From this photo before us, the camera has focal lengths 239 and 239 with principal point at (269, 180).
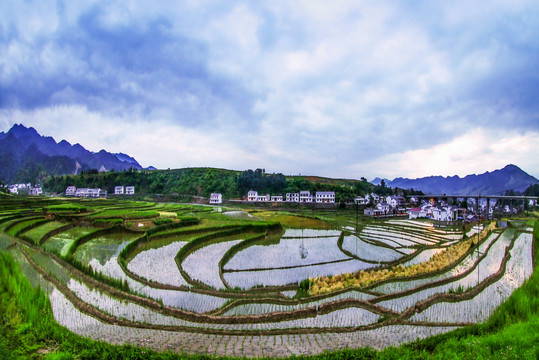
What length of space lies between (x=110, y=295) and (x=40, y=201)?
18167mm

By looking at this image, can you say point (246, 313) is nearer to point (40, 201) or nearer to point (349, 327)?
point (349, 327)

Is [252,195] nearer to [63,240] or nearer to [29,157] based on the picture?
[29,157]

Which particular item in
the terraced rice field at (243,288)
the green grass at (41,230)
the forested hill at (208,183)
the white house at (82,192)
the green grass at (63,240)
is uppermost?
the forested hill at (208,183)

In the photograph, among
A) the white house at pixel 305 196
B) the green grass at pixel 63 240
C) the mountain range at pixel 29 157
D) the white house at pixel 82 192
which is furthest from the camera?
the white house at pixel 305 196

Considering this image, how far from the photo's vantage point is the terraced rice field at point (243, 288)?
6141 mm

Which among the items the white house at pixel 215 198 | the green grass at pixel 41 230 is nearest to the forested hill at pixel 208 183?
the white house at pixel 215 198

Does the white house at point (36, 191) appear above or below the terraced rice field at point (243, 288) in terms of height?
above

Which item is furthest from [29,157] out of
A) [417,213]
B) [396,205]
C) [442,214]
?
[442,214]

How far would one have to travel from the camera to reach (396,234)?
22.4 meters

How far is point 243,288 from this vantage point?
9.27m

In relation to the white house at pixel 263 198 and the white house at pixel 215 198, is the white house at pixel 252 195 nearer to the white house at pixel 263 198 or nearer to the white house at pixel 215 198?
the white house at pixel 263 198

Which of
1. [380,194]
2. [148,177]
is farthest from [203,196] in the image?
[380,194]

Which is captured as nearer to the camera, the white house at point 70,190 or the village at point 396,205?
the white house at point 70,190

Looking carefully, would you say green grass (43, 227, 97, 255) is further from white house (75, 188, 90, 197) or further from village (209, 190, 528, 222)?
village (209, 190, 528, 222)
